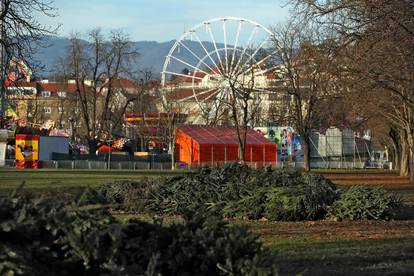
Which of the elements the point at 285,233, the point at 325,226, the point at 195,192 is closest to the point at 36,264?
the point at 285,233

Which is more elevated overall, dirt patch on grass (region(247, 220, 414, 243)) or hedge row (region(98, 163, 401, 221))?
hedge row (region(98, 163, 401, 221))

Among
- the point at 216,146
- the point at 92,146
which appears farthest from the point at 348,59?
the point at 92,146

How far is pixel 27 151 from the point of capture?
74.4m

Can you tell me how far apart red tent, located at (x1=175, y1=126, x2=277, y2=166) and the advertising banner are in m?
14.2

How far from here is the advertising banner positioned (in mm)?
72438

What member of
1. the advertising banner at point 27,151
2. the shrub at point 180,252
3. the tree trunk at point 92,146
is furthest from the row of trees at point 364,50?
the tree trunk at point 92,146

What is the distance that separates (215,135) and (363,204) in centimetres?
5607

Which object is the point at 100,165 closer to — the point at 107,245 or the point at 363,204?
the point at 363,204

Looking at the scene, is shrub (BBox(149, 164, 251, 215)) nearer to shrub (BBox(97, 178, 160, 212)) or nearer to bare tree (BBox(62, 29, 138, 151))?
shrub (BBox(97, 178, 160, 212))

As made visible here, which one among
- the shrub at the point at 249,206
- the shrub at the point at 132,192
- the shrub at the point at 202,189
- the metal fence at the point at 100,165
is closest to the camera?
the shrub at the point at 249,206

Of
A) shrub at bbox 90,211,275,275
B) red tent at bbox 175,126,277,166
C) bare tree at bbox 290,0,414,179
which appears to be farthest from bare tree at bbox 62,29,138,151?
shrub at bbox 90,211,275,275

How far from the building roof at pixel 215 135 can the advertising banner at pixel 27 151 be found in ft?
47.8

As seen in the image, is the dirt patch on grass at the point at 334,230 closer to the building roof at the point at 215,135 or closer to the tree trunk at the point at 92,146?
the building roof at the point at 215,135

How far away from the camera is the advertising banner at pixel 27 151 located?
72.4m
